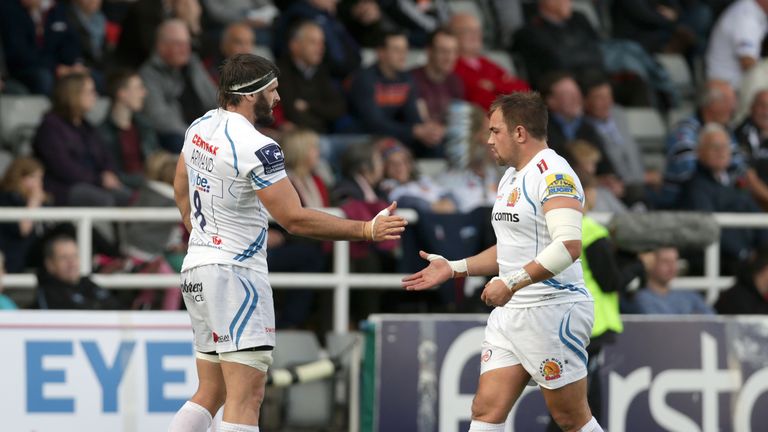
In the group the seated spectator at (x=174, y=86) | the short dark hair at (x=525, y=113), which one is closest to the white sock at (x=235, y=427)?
the short dark hair at (x=525, y=113)

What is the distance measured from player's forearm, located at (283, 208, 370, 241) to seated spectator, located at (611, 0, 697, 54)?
376 inches

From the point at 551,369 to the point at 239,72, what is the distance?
207 centimetres

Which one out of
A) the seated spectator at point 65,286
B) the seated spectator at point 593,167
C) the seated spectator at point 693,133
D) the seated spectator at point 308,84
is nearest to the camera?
the seated spectator at point 65,286

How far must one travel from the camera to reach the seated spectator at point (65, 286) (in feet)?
35.5

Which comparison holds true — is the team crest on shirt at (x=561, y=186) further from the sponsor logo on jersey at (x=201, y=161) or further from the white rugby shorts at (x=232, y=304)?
the sponsor logo on jersey at (x=201, y=161)

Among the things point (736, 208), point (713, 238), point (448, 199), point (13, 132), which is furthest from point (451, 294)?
point (13, 132)

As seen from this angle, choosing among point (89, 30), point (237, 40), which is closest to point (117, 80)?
point (237, 40)

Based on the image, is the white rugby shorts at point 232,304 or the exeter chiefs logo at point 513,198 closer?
the white rugby shorts at point 232,304

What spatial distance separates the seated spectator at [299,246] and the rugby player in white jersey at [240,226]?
3.71 metres

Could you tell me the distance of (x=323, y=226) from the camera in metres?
7.47

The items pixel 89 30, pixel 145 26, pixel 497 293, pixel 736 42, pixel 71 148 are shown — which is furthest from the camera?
pixel 736 42

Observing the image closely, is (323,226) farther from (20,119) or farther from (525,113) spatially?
(20,119)

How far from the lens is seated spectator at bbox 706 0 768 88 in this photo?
15.6m

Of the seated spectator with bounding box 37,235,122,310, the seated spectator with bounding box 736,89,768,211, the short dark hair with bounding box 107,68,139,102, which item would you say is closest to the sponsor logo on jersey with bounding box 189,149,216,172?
the seated spectator with bounding box 37,235,122,310
